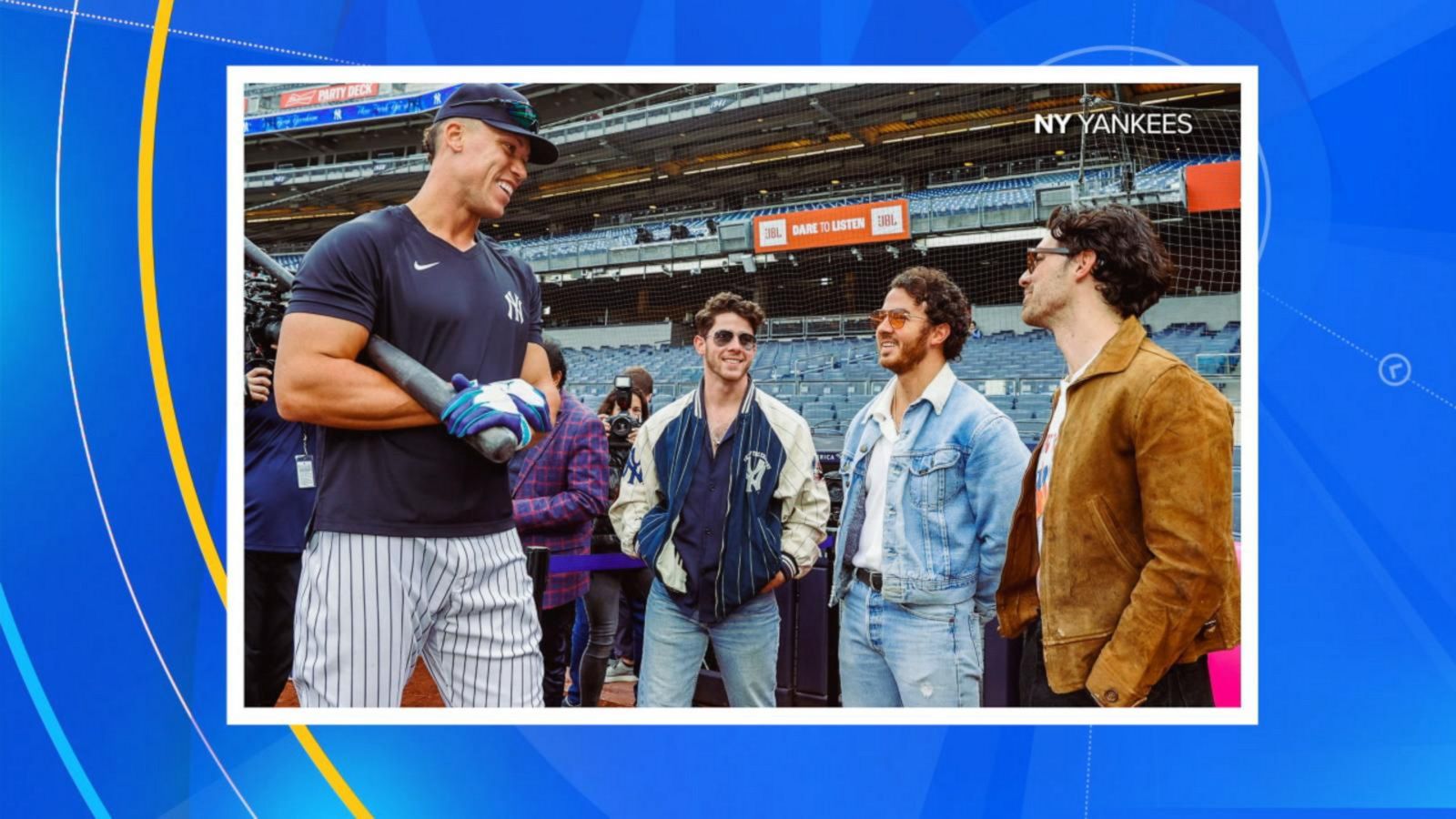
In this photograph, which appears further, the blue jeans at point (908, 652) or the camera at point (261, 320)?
the camera at point (261, 320)

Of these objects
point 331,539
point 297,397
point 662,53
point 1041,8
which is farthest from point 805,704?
point 1041,8

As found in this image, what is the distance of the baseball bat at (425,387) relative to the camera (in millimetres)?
2645

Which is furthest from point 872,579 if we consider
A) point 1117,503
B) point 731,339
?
point 731,339

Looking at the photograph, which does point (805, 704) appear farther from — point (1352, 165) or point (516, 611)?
point (1352, 165)

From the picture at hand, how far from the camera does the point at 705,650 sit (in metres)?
2.96

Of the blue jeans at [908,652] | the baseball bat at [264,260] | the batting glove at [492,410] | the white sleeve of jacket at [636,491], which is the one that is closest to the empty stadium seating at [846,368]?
the white sleeve of jacket at [636,491]

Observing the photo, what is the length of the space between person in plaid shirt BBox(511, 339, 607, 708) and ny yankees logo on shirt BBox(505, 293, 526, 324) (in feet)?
0.37

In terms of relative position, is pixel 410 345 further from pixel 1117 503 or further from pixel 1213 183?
pixel 1213 183

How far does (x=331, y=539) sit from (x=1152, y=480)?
201cm

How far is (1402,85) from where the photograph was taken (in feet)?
9.71

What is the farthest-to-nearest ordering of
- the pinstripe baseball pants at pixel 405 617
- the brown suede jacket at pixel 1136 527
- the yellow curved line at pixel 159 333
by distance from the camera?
the yellow curved line at pixel 159 333 → the pinstripe baseball pants at pixel 405 617 → the brown suede jacket at pixel 1136 527

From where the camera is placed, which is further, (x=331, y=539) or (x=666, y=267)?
(x=666, y=267)

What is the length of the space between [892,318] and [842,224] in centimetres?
30

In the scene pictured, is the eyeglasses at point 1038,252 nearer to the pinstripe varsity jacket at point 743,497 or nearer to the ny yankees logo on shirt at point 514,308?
the pinstripe varsity jacket at point 743,497
